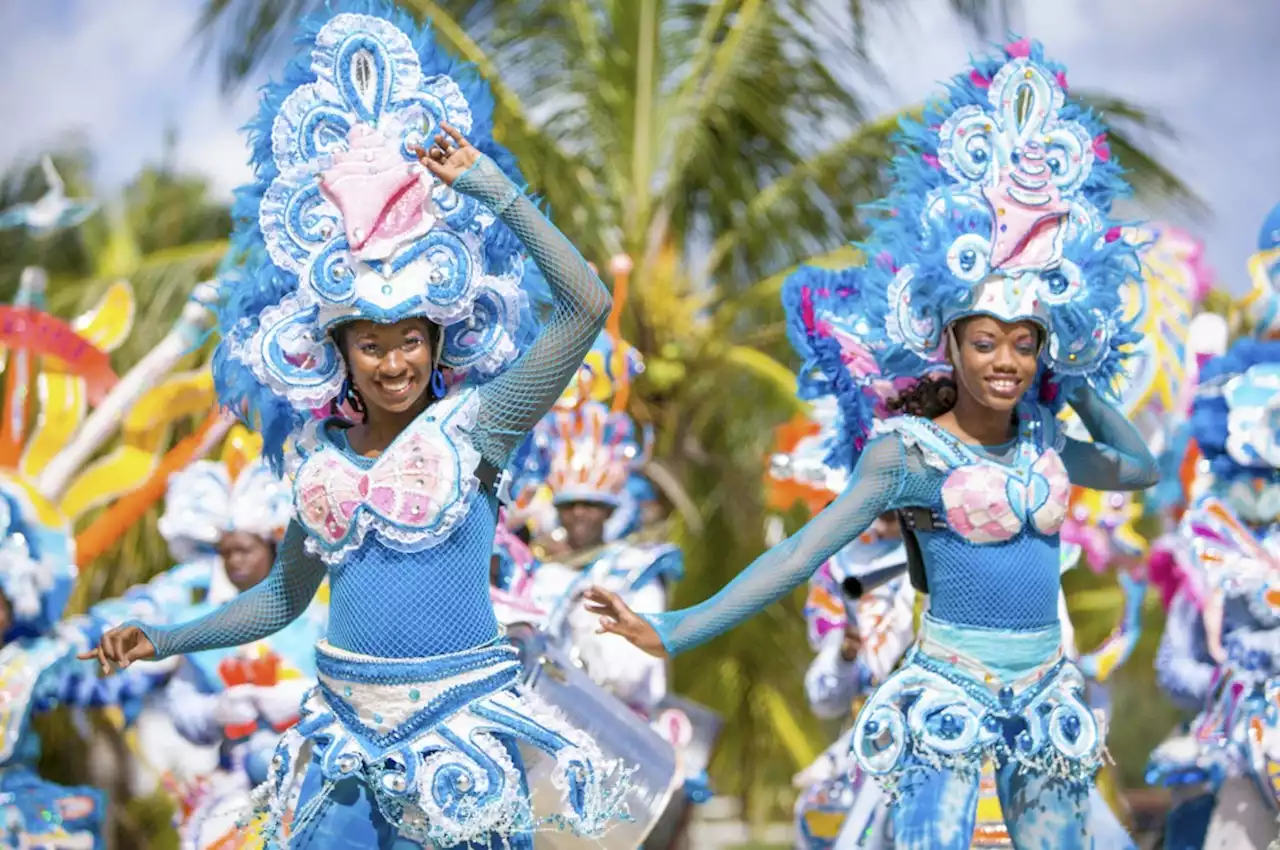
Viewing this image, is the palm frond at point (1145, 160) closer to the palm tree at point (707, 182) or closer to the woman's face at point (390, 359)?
the palm tree at point (707, 182)

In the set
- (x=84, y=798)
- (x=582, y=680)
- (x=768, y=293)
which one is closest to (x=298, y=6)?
(x=768, y=293)

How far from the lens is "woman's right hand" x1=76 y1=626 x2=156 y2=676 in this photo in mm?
4023

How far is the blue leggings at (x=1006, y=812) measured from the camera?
411cm

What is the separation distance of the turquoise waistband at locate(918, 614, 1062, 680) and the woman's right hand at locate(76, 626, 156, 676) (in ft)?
5.85

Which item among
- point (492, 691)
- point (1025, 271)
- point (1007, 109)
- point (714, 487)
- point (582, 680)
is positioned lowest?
point (714, 487)

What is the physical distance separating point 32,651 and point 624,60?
19.9 feet

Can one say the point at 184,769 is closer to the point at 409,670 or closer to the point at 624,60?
the point at 409,670

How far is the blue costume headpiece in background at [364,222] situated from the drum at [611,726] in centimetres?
114

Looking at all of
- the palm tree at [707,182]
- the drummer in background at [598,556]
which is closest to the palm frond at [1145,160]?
the palm tree at [707,182]

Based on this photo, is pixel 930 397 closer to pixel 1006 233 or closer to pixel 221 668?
pixel 1006 233

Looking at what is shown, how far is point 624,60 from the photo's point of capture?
11.2 m

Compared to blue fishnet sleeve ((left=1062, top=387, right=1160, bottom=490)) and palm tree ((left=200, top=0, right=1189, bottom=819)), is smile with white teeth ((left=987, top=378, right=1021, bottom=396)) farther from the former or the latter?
palm tree ((left=200, top=0, right=1189, bottom=819))

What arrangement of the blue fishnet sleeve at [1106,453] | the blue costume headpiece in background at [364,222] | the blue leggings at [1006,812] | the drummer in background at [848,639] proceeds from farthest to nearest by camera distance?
the drummer in background at [848,639]
the blue fishnet sleeve at [1106,453]
the blue leggings at [1006,812]
the blue costume headpiece in background at [364,222]

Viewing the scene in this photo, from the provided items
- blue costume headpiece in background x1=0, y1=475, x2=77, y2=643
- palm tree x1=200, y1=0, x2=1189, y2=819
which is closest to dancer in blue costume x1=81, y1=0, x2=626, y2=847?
blue costume headpiece in background x1=0, y1=475, x2=77, y2=643
